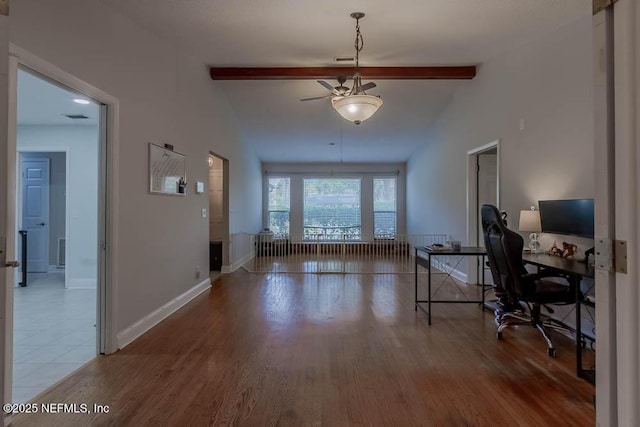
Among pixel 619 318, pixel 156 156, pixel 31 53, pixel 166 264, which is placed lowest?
pixel 166 264

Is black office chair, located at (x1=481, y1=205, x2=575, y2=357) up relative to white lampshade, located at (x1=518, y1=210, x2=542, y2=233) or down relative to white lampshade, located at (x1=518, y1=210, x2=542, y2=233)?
down

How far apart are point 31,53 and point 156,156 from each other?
1523mm

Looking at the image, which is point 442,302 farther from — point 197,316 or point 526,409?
point 197,316

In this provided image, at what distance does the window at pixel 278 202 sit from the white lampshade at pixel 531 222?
730 cm

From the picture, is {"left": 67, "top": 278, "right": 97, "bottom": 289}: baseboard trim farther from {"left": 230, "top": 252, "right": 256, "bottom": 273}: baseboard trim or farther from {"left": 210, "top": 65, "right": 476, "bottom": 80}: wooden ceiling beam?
{"left": 210, "top": 65, "right": 476, "bottom": 80}: wooden ceiling beam

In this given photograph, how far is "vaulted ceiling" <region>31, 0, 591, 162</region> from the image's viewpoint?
3.13 meters

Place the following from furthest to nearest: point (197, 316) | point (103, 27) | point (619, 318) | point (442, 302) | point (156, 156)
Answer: point (442, 302) < point (197, 316) < point (156, 156) < point (103, 27) < point (619, 318)

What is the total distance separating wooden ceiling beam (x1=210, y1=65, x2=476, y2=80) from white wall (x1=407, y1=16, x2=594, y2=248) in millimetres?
404

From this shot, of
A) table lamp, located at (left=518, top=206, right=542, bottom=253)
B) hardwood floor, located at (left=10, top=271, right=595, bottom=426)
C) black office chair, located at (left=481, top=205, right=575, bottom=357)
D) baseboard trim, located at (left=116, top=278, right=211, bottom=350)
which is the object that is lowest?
hardwood floor, located at (left=10, top=271, right=595, bottom=426)

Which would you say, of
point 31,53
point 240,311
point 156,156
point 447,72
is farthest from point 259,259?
point 31,53

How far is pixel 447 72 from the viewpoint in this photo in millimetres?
5031

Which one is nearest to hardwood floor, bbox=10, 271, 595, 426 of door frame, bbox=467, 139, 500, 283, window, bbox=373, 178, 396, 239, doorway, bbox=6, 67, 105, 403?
doorway, bbox=6, 67, 105, 403

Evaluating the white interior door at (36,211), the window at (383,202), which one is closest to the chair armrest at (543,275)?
the white interior door at (36,211)

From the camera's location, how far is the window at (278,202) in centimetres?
1032
